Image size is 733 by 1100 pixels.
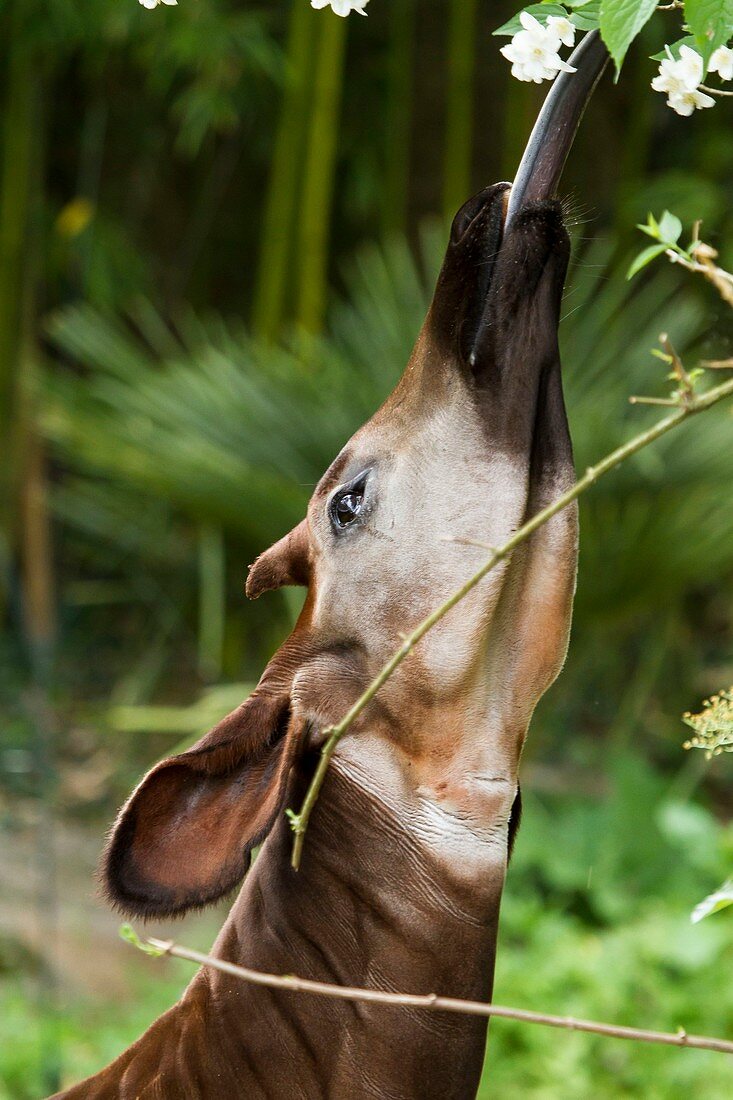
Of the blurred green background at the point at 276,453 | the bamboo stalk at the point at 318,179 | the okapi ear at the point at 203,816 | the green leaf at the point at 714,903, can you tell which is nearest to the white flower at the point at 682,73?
the blurred green background at the point at 276,453

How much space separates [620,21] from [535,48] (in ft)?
0.42

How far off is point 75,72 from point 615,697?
474 cm

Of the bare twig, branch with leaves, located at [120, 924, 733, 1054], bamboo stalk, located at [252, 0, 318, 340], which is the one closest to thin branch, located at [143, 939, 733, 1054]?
branch with leaves, located at [120, 924, 733, 1054]

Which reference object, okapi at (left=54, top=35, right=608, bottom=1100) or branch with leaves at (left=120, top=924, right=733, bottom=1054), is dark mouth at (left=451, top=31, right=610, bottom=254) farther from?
branch with leaves at (left=120, top=924, right=733, bottom=1054)

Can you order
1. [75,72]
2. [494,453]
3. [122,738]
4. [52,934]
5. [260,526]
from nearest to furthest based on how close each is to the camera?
[494,453] < [260,526] < [52,934] < [122,738] < [75,72]

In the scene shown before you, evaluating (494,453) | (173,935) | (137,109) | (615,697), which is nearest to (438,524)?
(494,453)

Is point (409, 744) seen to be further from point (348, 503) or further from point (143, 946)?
point (143, 946)

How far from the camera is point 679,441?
12.4ft

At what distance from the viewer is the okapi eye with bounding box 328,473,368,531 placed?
1.51 m

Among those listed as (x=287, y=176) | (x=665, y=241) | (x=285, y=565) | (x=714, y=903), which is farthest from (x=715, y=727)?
(x=287, y=176)

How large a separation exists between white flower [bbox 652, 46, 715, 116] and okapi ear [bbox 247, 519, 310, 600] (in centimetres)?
66

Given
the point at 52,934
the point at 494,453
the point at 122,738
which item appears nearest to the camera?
the point at 494,453

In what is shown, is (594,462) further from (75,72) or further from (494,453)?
(75,72)

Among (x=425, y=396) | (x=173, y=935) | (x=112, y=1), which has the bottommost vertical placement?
(x=173, y=935)
